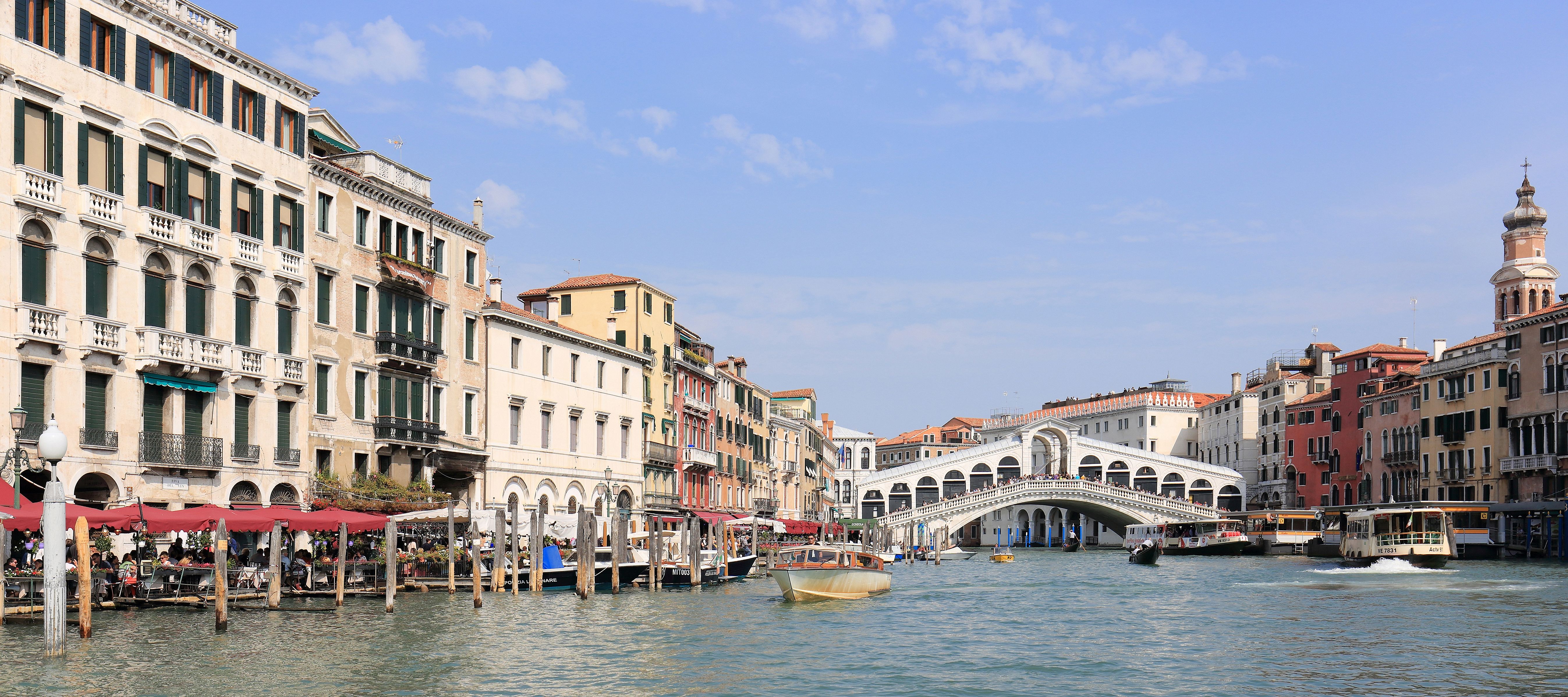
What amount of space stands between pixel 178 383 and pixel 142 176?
12.1 feet

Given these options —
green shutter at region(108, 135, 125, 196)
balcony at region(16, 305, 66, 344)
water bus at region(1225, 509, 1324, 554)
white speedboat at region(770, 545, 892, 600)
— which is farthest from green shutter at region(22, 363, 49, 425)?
water bus at region(1225, 509, 1324, 554)

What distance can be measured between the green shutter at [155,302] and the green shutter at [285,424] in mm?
3664

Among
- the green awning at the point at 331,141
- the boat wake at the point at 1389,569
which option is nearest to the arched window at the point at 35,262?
the green awning at the point at 331,141

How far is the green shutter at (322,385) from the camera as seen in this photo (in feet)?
103

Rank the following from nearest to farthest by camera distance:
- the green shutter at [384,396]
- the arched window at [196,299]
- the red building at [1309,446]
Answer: the arched window at [196,299] < the green shutter at [384,396] < the red building at [1309,446]

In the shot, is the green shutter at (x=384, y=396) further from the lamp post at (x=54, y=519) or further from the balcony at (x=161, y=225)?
the lamp post at (x=54, y=519)

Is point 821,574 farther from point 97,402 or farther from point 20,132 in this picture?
point 20,132

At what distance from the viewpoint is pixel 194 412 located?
91.1ft

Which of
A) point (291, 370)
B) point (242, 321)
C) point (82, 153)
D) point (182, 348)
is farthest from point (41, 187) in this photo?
point (291, 370)

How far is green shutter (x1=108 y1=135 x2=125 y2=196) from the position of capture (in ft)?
84.5

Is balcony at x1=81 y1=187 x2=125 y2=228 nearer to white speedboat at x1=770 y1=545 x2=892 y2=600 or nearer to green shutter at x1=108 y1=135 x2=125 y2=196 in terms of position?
green shutter at x1=108 y1=135 x2=125 y2=196

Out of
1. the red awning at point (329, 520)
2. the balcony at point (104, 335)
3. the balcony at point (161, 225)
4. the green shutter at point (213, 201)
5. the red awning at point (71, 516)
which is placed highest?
the green shutter at point (213, 201)

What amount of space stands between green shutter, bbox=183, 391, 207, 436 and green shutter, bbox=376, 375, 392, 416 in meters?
5.77

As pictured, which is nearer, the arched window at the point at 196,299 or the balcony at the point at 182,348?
the balcony at the point at 182,348
